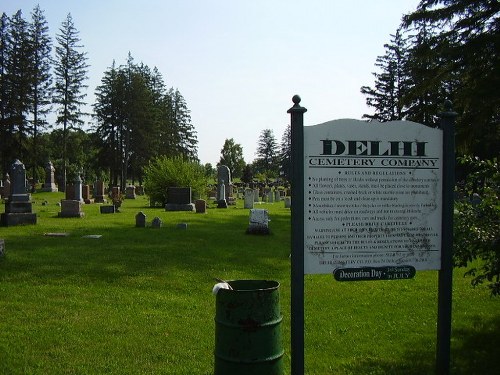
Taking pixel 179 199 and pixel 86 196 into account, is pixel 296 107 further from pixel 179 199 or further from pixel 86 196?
pixel 86 196

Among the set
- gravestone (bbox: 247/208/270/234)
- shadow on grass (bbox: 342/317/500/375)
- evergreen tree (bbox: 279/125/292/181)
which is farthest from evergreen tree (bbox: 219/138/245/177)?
shadow on grass (bbox: 342/317/500/375)

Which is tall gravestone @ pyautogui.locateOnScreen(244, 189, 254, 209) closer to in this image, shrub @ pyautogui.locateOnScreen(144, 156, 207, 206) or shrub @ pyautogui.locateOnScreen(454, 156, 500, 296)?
shrub @ pyautogui.locateOnScreen(144, 156, 207, 206)

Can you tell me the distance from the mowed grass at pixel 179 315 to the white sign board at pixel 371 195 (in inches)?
51.2

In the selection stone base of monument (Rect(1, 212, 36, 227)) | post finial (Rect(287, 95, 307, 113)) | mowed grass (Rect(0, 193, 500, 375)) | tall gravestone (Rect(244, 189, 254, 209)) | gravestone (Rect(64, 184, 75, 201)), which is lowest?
mowed grass (Rect(0, 193, 500, 375))

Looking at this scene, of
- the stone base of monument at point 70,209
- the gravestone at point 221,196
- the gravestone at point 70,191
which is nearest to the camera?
the stone base of monument at point 70,209

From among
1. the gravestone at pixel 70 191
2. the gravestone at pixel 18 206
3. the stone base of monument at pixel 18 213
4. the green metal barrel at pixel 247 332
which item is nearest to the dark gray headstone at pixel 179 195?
the gravestone at pixel 70 191

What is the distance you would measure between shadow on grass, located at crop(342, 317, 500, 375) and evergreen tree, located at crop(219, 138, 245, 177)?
317ft

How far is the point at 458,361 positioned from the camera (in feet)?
16.0

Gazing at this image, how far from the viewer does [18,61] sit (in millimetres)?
46375

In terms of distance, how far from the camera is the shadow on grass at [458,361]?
15.0 ft

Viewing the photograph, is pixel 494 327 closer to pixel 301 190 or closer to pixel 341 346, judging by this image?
pixel 341 346

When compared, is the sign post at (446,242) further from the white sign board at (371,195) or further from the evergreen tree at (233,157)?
the evergreen tree at (233,157)

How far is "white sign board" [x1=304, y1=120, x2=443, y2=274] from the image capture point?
3.89m

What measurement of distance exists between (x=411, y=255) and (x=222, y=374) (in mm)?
1867
